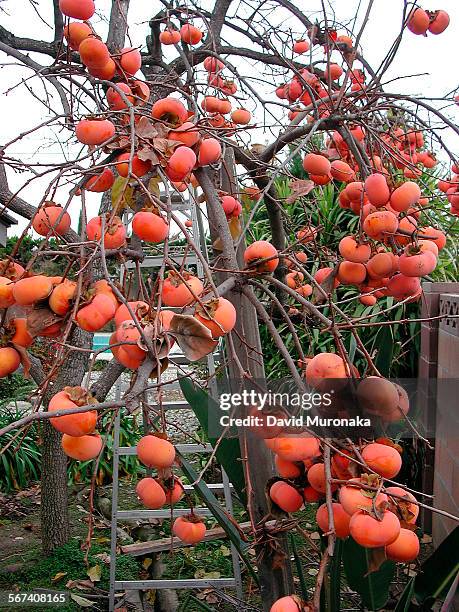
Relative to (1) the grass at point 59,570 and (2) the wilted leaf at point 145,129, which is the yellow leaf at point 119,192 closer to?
(2) the wilted leaf at point 145,129

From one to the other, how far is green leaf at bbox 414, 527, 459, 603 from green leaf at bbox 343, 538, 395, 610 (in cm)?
6

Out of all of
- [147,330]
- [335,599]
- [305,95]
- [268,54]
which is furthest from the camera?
[268,54]

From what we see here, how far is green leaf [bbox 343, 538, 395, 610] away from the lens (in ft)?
3.92

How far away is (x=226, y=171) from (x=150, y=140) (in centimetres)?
42

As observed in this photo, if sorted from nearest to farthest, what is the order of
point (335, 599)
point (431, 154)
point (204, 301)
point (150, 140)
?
point (204, 301) < point (150, 140) < point (335, 599) < point (431, 154)

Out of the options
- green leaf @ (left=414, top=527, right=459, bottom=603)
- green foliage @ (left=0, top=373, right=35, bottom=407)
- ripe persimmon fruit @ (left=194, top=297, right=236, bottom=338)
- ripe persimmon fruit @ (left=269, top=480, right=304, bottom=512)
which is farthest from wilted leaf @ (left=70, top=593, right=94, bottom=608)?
green foliage @ (left=0, top=373, right=35, bottom=407)

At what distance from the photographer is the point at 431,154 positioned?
2.10 m

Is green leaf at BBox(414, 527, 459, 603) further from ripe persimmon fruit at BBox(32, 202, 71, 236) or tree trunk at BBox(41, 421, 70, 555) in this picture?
tree trunk at BBox(41, 421, 70, 555)

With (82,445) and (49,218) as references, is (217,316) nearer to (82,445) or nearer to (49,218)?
(82,445)

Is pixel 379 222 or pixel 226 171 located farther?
pixel 226 171

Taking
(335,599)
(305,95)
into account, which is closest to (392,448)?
(335,599)

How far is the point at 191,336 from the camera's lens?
0.72 meters

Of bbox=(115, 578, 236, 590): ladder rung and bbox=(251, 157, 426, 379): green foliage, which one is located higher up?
bbox=(251, 157, 426, 379): green foliage

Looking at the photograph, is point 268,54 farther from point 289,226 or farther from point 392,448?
point 392,448
